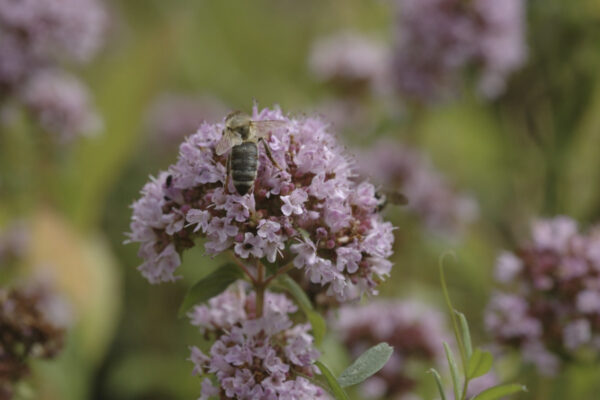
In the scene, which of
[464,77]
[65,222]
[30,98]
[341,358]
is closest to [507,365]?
[341,358]

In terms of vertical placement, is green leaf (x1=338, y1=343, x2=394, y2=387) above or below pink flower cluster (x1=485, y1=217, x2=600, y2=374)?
below

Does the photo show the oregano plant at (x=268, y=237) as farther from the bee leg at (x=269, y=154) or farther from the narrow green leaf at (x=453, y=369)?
the narrow green leaf at (x=453, y=369)

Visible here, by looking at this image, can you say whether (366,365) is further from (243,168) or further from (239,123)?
(239,123)

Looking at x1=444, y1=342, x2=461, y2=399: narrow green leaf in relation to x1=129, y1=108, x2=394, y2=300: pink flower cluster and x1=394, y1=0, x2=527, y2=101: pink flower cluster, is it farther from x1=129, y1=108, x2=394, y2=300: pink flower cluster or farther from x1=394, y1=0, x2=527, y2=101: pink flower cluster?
x1=394, y1=0, x2=527, y2=101: pink flower cluster

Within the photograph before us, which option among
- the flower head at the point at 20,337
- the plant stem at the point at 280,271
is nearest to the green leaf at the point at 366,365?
the plant stem at the point at 280,271

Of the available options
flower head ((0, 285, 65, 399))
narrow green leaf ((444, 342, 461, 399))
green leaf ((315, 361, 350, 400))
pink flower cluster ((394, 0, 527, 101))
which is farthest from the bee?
pink flower cluster ((394, 0, 527, 101))

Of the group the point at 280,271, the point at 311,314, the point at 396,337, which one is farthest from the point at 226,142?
the point at 396,337
